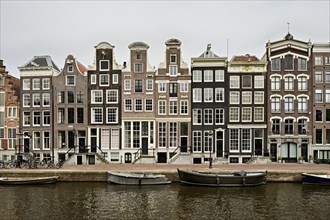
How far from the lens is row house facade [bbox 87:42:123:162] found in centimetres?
5375

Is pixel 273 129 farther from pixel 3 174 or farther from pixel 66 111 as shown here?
pixel 3 174

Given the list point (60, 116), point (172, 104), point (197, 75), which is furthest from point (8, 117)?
point (197, 75)

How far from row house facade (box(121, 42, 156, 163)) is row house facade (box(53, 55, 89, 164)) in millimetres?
6209

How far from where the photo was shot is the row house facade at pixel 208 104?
53.1 metres

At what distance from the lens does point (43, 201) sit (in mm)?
30875

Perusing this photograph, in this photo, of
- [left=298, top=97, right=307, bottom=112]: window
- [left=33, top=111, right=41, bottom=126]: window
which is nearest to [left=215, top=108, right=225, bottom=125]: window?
[left=298, top=97, right=307, bottom=112]: window

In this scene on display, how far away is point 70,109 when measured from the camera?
54.6 m

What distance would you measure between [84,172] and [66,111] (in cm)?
1645

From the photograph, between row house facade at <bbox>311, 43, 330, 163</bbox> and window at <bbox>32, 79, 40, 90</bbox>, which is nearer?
row house facade at <bbox>311, 43, 330, 163</bbox>

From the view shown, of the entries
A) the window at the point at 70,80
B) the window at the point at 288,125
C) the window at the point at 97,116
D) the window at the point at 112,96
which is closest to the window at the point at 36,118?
the window at the point at 70,80

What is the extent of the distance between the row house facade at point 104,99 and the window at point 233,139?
16601mm

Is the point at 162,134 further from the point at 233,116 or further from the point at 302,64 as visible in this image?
the point at 302,64

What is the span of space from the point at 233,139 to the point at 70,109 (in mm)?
24935

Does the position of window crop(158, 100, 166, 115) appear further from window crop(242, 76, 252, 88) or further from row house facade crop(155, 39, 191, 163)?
window crop(242, 76, 252, 88)
